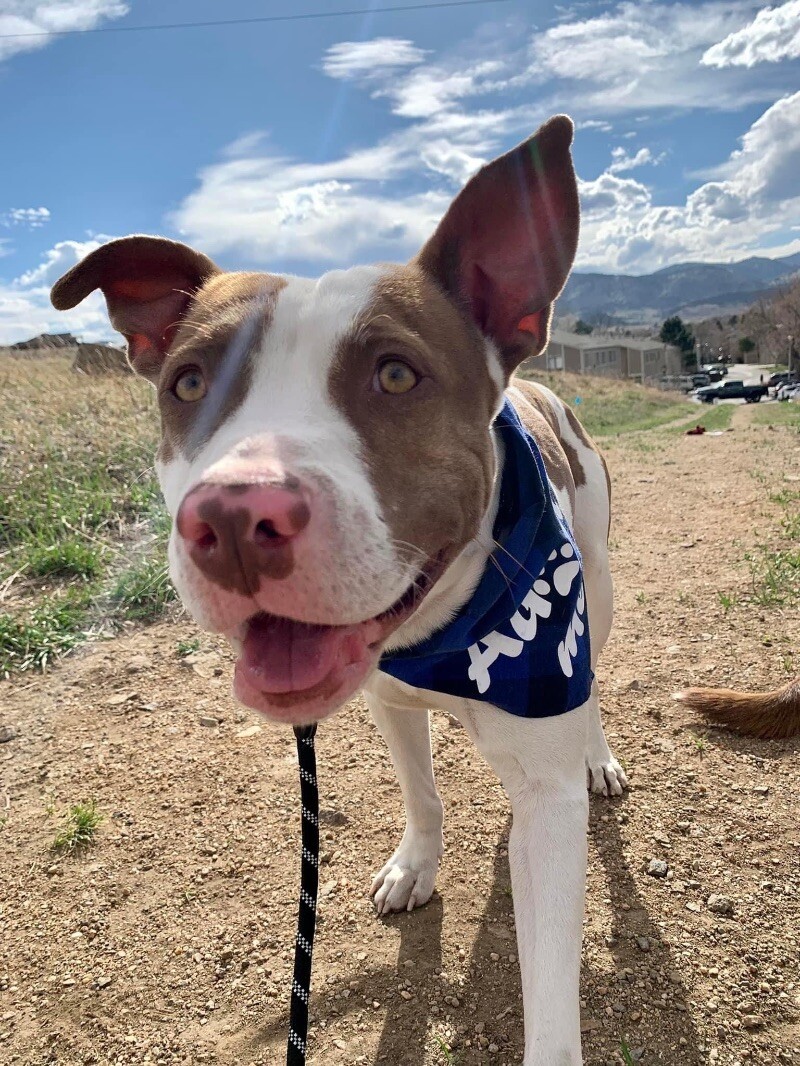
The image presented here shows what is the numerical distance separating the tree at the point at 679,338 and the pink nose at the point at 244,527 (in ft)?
367

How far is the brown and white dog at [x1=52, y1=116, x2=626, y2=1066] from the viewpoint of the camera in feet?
4.76

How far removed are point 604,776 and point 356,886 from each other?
108 cm

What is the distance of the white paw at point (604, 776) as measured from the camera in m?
3.09

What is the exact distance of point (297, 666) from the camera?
1.59 m

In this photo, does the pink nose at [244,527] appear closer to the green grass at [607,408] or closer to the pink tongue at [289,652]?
the pink tongue at [289,652]

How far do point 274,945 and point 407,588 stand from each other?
158 centimetres

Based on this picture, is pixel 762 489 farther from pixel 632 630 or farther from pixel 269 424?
pixel 269 424

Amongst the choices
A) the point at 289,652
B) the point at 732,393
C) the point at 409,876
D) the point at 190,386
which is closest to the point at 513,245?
the point at 190,386

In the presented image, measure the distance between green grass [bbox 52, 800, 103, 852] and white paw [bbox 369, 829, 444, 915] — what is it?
124 cm

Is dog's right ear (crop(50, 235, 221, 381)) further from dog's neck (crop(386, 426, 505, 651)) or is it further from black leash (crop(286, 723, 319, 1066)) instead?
black leash (crop(286, 723, 319, 1066))

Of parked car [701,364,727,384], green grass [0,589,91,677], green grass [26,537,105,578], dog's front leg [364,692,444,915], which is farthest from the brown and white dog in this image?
parked car [701,364,727,384]

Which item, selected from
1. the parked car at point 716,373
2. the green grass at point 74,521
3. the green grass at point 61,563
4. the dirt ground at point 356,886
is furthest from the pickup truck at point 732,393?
the dirt ground at point 356,886

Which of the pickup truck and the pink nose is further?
the pickup truck

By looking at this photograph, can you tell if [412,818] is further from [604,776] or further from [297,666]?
[297,666]
